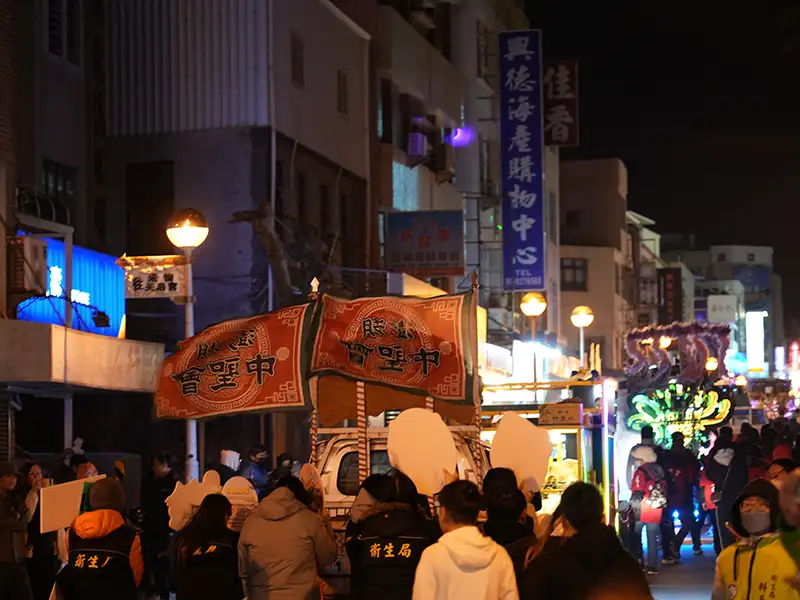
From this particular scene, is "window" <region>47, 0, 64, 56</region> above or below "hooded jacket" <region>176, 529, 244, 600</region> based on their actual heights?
above

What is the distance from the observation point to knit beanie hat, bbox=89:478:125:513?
9797 millimetres

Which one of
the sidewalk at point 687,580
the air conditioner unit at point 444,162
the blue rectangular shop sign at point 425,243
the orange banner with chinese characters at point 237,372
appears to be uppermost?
the air conditioner unit at point 444,162

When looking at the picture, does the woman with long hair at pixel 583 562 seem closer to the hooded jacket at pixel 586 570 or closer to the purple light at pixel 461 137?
the hooded jacket at pixel 586 570

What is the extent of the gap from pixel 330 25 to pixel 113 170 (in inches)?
216

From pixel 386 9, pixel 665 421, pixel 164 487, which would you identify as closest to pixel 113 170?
pixel 386 9

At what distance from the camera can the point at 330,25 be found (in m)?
29.5

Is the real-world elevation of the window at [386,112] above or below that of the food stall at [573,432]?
above

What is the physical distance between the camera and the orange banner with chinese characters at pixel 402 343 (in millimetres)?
12695

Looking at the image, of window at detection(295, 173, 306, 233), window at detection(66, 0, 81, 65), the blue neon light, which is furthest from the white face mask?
window at detection(295, 173, 306, 233)

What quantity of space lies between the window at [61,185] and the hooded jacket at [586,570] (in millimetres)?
16547

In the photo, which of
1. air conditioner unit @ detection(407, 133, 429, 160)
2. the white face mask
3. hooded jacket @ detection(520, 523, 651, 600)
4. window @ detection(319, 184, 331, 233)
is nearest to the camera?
hooded jacket @ detection(520, 523, 651, 600)

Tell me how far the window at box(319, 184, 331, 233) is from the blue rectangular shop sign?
1.92m

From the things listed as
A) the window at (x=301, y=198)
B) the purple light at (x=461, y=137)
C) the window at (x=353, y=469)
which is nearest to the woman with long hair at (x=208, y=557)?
the window at (x=353, y=469)

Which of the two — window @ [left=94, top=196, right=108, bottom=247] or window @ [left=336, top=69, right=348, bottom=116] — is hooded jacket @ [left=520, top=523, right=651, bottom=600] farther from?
window @ [left=336, top=69, right=348, bottom=116]
